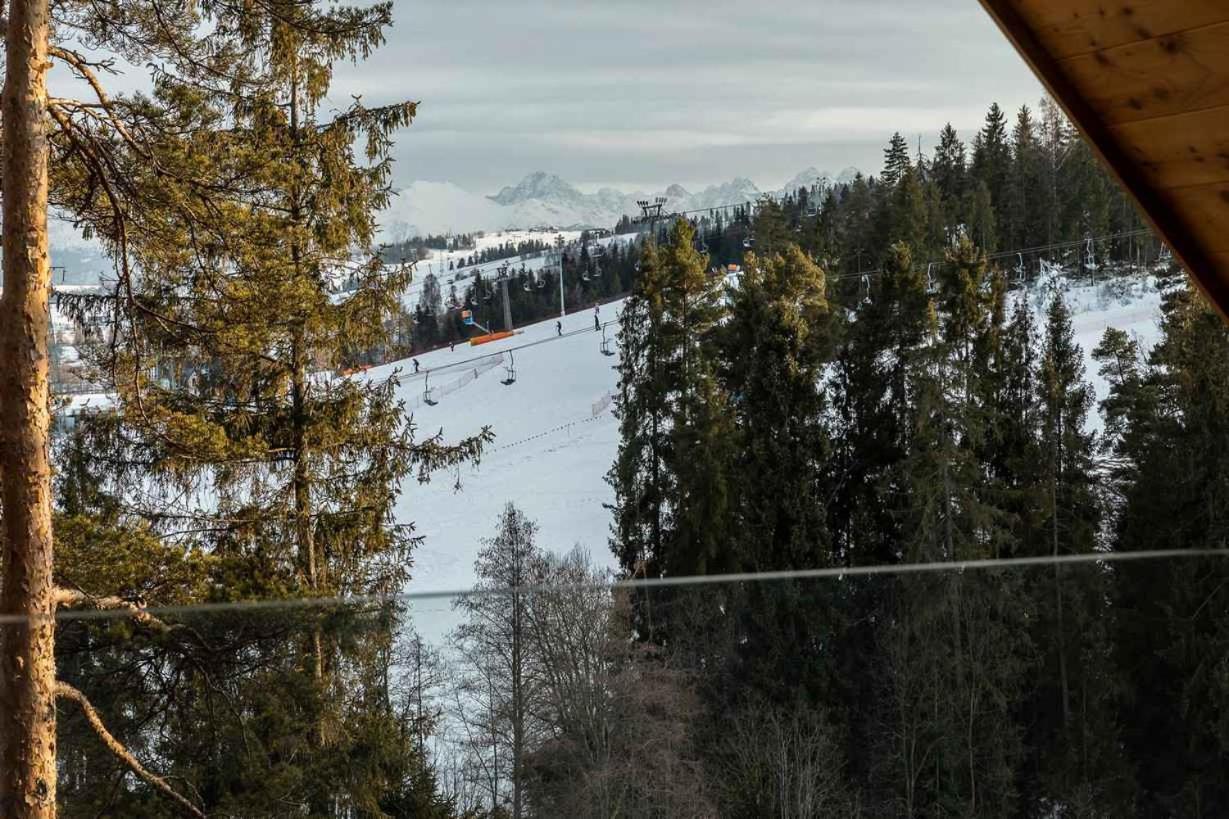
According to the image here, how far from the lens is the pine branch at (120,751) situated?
83.5 inches

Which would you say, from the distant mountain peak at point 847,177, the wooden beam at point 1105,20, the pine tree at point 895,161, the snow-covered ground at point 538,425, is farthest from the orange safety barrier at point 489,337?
the wooden beam at point 1105,20

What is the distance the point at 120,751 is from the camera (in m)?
2.36

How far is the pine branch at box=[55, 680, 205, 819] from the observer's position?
6.96 feet

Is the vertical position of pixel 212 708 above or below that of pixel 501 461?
below

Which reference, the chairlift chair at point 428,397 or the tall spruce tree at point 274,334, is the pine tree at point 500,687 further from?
the chairlift chair at point 428,397

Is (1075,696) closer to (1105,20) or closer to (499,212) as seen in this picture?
(1105,20)

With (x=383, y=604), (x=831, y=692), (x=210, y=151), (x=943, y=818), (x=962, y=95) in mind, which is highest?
(x=962, y=95)

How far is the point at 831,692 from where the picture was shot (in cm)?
221

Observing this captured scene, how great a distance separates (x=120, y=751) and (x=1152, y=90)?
2.28 m

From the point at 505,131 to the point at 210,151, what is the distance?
7550cm

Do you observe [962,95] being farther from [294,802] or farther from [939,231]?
[294,802]

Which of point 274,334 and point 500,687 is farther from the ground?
point 274,334

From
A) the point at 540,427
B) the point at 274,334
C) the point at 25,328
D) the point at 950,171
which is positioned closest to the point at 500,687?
the point at 25,328

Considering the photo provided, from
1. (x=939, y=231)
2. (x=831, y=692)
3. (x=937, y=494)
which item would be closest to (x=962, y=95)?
(x=939, y=231)
